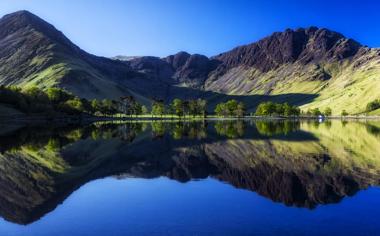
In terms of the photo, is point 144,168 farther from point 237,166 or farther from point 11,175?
point 11,175

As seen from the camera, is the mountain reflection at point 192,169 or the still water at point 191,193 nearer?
the still water at point 191,193

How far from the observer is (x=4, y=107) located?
576 feet

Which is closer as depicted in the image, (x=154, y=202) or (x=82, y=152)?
(x=154, y=202)

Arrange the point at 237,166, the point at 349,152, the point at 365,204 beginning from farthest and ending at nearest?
the point at 349,152, the point at 237,166, the point at 365,204

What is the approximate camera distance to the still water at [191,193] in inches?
960

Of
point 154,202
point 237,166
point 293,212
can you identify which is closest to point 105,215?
point 154,202

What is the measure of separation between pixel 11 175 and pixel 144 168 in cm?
1610

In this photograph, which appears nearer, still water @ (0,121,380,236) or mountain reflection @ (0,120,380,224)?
still water @ (0,121,380,236)

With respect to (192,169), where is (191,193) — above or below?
below

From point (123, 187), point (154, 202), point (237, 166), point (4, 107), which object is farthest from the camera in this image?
point (4, 107)

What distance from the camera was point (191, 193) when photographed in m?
34.9

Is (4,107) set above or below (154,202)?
above

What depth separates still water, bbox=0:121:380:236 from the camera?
80.0 feet

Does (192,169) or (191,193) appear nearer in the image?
(191,193)
